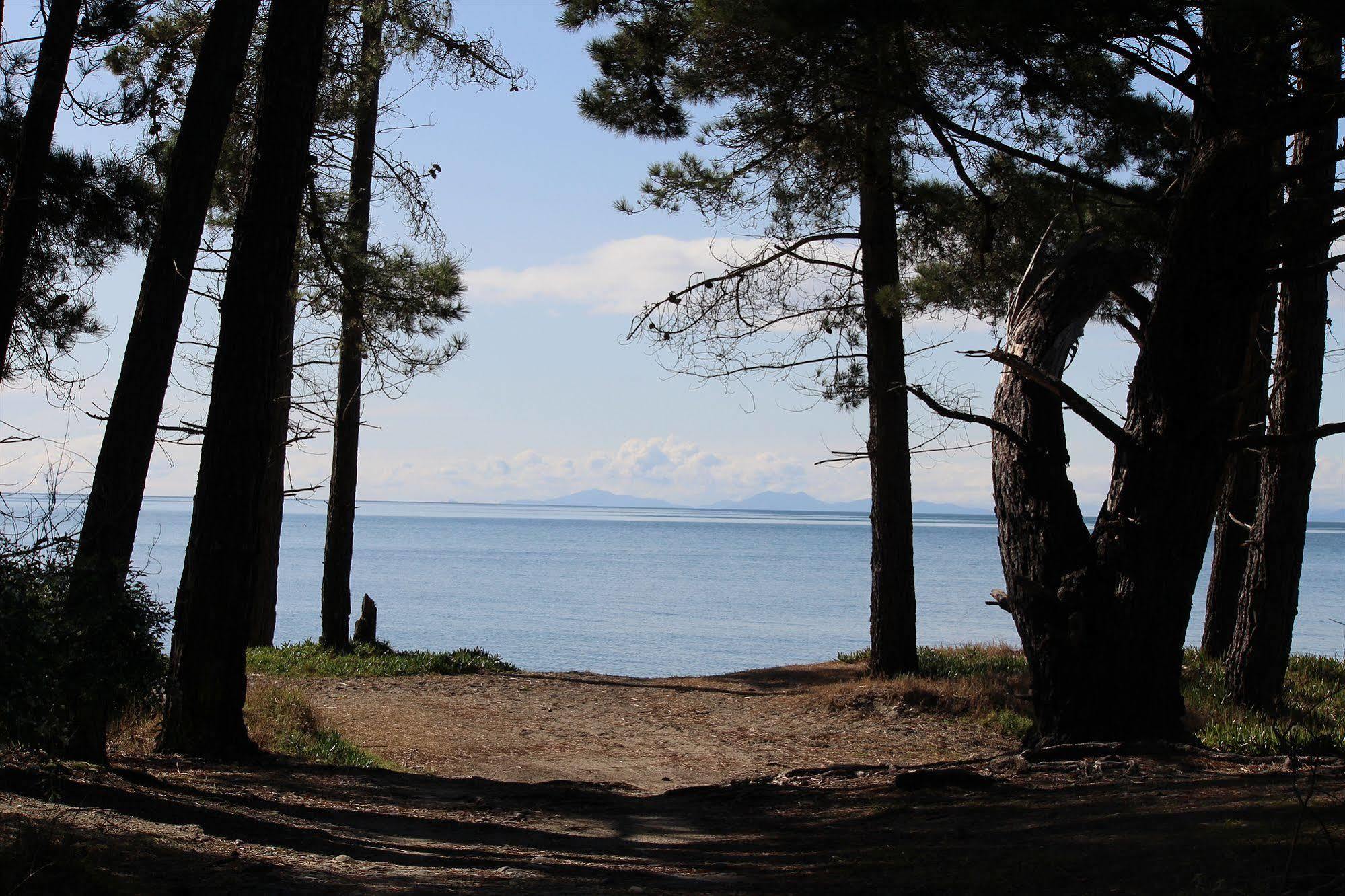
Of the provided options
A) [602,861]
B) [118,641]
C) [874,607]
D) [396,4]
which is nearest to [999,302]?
[874,607]

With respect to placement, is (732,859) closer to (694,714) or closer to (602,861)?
(602,861)

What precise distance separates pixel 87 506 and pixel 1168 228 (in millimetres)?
7338

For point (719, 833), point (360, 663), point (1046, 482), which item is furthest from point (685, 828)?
point (360, 663)

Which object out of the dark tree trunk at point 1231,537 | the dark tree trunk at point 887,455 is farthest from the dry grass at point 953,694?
the dark tree trunk at point 1231,537

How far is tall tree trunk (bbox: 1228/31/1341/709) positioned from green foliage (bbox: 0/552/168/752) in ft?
34.0

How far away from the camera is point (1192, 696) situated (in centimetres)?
1156

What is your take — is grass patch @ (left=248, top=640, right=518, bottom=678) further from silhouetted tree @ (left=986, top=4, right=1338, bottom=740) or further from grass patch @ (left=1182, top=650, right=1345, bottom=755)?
silhouetted tree @ (left=986, top=4, right=1338, bottom=740)

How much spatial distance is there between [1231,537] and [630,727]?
766cm

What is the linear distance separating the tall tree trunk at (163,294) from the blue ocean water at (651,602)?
0.80 metres

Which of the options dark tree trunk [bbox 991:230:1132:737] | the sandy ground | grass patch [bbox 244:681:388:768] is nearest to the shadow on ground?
the sandy ground

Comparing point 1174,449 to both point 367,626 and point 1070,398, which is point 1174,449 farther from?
point 367,626

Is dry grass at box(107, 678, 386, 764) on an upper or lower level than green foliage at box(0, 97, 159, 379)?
lower

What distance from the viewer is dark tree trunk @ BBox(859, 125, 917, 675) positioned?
42.7ft

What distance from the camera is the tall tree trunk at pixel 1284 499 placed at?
37.1 feet
